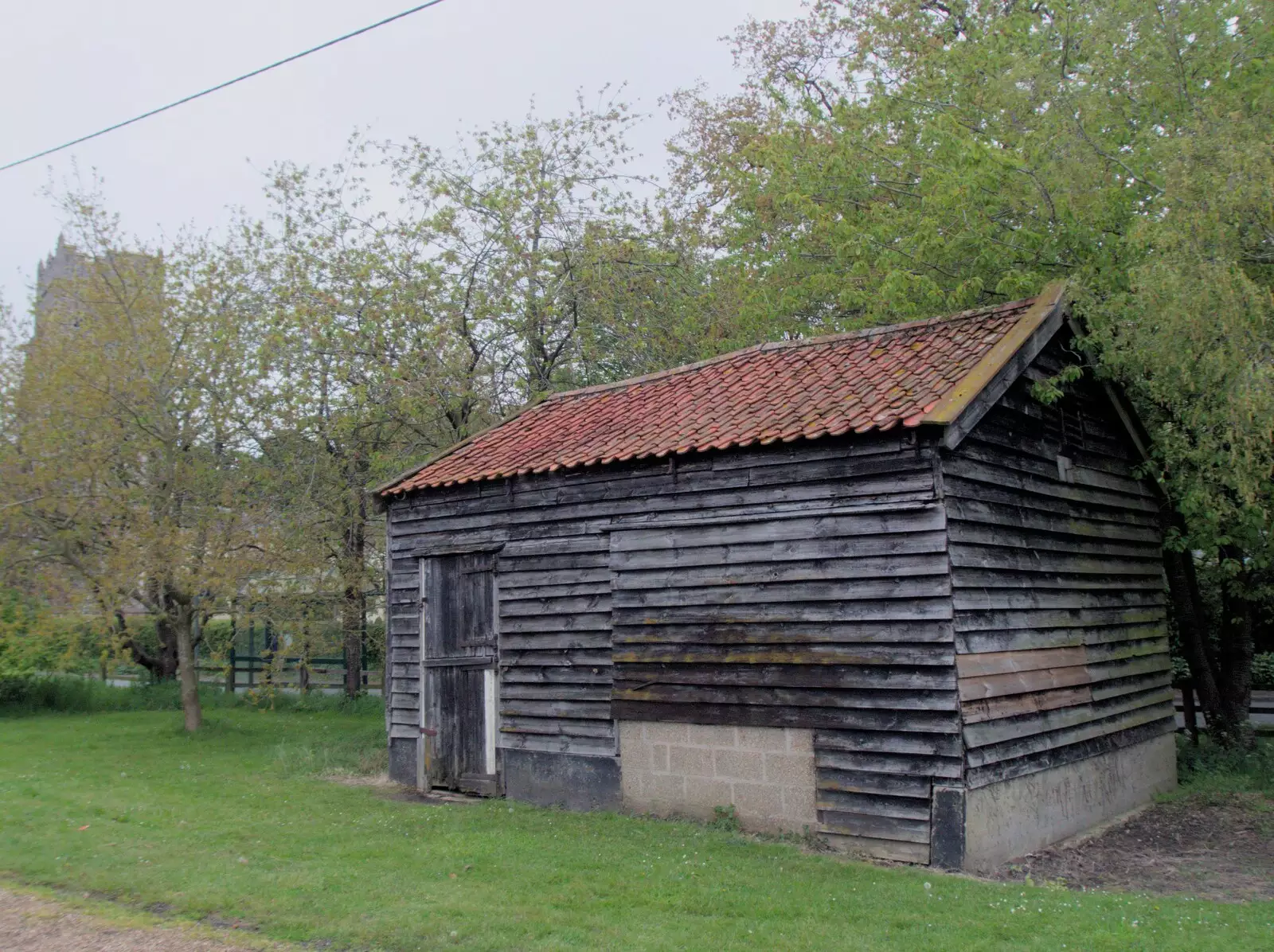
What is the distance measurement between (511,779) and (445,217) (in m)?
10.6

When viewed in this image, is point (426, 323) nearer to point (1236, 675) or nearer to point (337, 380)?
point (337, 380)

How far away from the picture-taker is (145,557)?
52.4 feet

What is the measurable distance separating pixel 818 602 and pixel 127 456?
42.4ft

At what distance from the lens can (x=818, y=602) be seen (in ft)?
30.4

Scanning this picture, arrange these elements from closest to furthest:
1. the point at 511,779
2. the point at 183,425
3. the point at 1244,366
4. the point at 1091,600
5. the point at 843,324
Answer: the point at 1244,366, the point at 1091,600, the point at 511,779, the point at 843,324, the point at 183,425

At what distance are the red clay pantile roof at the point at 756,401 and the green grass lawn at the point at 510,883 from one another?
3.63 m

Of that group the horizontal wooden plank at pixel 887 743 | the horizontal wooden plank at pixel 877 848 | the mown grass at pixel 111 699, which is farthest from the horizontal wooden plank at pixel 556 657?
the mown grass at pixel 111 699

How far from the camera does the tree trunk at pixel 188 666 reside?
1725cm

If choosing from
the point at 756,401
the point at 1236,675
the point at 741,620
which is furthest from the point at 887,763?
the point at 1236,675

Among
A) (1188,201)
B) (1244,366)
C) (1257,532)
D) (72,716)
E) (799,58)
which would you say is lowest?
(72,716)

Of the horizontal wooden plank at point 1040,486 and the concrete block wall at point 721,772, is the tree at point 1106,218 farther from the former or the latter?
the concrete block wall at point 721,772

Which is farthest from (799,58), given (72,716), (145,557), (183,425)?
(72,716)

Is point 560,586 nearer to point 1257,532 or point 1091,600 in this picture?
point 1091,600

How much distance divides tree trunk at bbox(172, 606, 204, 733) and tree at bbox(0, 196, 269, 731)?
0.03 metres
